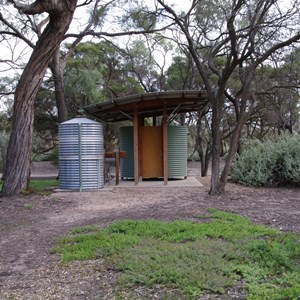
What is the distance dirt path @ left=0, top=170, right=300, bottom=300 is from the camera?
387 cm

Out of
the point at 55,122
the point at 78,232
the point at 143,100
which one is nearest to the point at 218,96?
the point at 143,100

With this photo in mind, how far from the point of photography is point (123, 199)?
9938mm

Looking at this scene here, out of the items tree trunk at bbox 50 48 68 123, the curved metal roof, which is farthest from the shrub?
tree trunk at bbox 50 48 68 123

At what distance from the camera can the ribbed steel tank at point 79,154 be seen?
37.9ft

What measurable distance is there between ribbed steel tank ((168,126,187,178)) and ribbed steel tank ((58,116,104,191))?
3.28m

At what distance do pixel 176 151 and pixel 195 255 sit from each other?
996 cm

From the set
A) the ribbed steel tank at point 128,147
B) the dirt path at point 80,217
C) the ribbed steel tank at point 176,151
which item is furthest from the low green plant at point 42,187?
the ribbed steel tank at point 176,151

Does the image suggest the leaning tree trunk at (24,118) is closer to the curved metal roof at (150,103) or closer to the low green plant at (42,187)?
the low green plant at (42,187)

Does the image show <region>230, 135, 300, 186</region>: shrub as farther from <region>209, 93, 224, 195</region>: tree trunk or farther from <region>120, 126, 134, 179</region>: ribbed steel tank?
<region>120, 126, 134, 179</region>: ribbed steel tank

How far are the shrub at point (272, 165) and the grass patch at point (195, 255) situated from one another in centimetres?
591

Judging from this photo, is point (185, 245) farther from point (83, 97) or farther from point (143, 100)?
point (83, 97)

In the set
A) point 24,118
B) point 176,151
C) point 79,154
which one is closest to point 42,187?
point 79,154

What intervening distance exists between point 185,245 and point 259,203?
171 inches

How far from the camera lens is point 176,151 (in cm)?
1426
